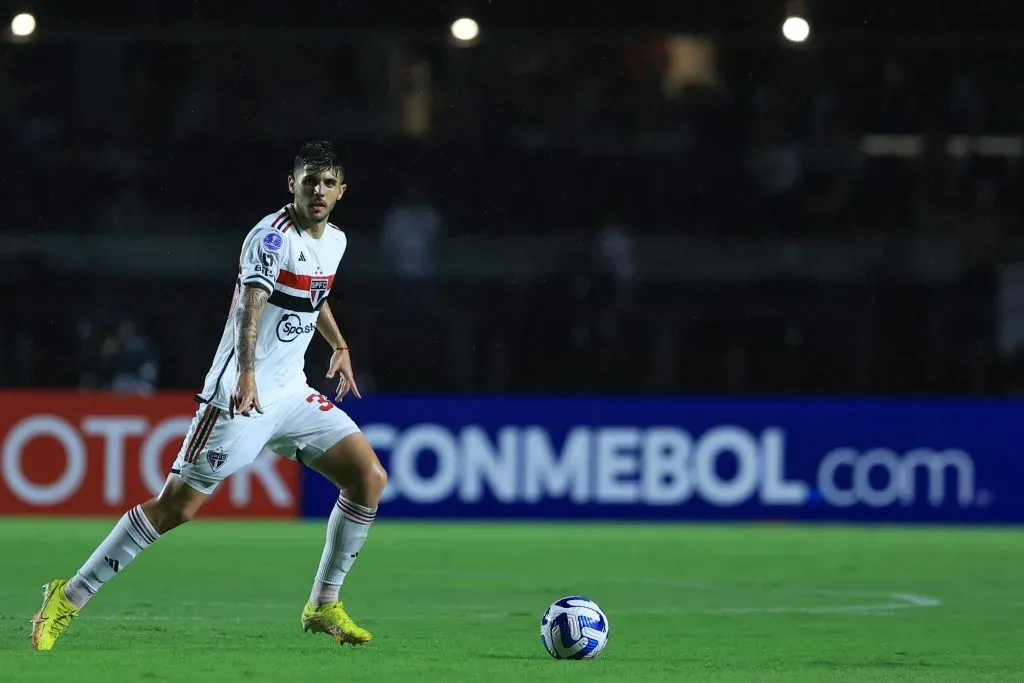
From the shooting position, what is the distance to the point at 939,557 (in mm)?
13297

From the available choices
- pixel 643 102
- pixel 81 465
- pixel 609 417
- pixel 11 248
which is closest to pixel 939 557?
pixel 609 417

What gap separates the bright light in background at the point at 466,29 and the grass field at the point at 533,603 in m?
6.75

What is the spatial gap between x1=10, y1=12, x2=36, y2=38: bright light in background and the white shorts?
12.8 m

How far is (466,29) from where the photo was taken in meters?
20.3

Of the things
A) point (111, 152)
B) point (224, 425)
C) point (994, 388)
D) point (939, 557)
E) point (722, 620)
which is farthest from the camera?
point (111, 152)

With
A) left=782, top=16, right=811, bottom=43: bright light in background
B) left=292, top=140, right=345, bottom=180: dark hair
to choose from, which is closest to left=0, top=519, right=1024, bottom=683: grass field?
left=292, top=140, right=345, bottom=180: dark hair

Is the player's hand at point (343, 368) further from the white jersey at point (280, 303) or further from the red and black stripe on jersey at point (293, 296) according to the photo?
the red and black stripe on jersey at point (293, 296)

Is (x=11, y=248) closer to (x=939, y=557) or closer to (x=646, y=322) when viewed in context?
(x=646, y=322)

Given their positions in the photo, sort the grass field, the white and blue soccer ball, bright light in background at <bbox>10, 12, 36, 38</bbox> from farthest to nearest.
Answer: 1. bright light in background at <bbox>10, 12, 36, 38</bbox>
2. the white and blue soccer ball
3. the grass field

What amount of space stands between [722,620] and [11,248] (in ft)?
37.5

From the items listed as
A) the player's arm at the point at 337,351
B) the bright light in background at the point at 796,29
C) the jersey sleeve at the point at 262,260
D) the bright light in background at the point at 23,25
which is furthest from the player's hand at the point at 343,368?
the bright light in background at the point at 796,29

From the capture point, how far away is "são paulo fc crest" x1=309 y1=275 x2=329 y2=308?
7730 millimetres

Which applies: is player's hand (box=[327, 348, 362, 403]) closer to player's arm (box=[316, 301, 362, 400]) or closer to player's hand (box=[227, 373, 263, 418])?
player's arm (box=[316, 301, 362, 400])

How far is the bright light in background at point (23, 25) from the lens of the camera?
19.4m
